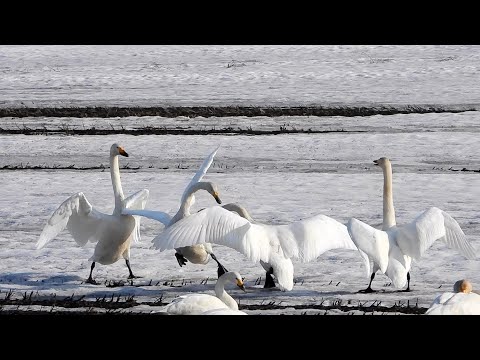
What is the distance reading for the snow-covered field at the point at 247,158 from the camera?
26.3ft

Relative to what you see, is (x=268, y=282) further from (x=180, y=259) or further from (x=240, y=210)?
(x=180, y=259)

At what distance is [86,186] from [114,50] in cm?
1428

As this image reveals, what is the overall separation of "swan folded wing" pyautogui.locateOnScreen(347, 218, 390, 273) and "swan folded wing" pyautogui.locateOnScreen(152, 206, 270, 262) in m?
0.65

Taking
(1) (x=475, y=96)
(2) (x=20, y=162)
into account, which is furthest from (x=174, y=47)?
(2) (x=20, y=162)

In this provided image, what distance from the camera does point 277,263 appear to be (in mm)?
7484

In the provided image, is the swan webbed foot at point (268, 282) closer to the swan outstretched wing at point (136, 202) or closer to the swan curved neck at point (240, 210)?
the swan curved neck at point (240, 210)

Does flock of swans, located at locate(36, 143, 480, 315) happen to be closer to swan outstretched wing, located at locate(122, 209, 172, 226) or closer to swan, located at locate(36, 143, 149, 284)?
swan outstretched wing, located at locate(122, 209, 172, 226)

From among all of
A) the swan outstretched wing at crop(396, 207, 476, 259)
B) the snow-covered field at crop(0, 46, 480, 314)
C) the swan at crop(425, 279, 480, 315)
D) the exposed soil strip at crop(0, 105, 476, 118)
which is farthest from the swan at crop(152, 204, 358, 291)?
the exposed soil strip at crop(0, 105, 476, 118)

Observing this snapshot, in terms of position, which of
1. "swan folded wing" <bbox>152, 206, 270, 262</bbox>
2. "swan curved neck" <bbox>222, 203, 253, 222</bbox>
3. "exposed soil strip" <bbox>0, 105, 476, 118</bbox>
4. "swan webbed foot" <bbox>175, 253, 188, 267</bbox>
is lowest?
"exposed soil strip" <bbox>0, 105, 476, 118</bbox>

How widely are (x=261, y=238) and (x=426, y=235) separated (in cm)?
120

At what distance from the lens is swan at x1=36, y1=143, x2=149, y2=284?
834 cm
